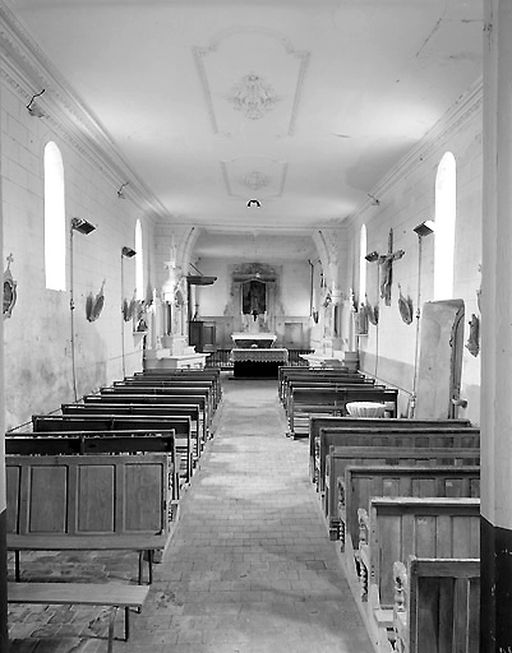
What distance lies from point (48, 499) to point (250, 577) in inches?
66.4

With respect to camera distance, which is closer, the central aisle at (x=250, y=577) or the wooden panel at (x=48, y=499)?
the central aisle at (x=250, y=577)

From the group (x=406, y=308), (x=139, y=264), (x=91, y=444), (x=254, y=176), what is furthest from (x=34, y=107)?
(x=139, y=264)

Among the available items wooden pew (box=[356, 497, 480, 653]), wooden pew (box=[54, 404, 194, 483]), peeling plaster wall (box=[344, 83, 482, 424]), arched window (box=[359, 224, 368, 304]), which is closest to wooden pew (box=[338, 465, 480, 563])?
wooden pew (box=[356, 497, 480, 653])

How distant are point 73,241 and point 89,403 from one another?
2.65 m

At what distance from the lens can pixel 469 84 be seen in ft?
23.1

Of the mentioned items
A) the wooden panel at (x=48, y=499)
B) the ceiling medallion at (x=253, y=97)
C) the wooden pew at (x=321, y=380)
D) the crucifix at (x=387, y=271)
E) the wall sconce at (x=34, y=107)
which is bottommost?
the wooden panel at (x=48, y=499)

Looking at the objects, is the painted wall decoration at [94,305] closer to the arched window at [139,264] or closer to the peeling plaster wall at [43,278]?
the peeling plaster wall at [43,278]

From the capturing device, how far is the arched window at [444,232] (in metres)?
8.99

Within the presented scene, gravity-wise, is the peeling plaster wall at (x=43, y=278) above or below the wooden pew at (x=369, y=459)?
above

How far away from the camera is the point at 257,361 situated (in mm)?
19422

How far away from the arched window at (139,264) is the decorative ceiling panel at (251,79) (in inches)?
240

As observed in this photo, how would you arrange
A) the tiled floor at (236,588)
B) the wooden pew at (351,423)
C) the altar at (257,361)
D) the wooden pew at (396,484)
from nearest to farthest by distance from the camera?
the tiled floor at (236,588) < the wooden pew at (396,484) < the wooden pew at (351,423) < the altar at (257,361)

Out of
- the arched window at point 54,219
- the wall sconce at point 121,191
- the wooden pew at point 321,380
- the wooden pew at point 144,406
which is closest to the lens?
the wooden pew at point 144,406

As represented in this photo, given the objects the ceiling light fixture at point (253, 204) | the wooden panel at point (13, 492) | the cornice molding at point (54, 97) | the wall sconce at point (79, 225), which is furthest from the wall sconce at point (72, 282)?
the ceiling light fixture at point (253, 204)
